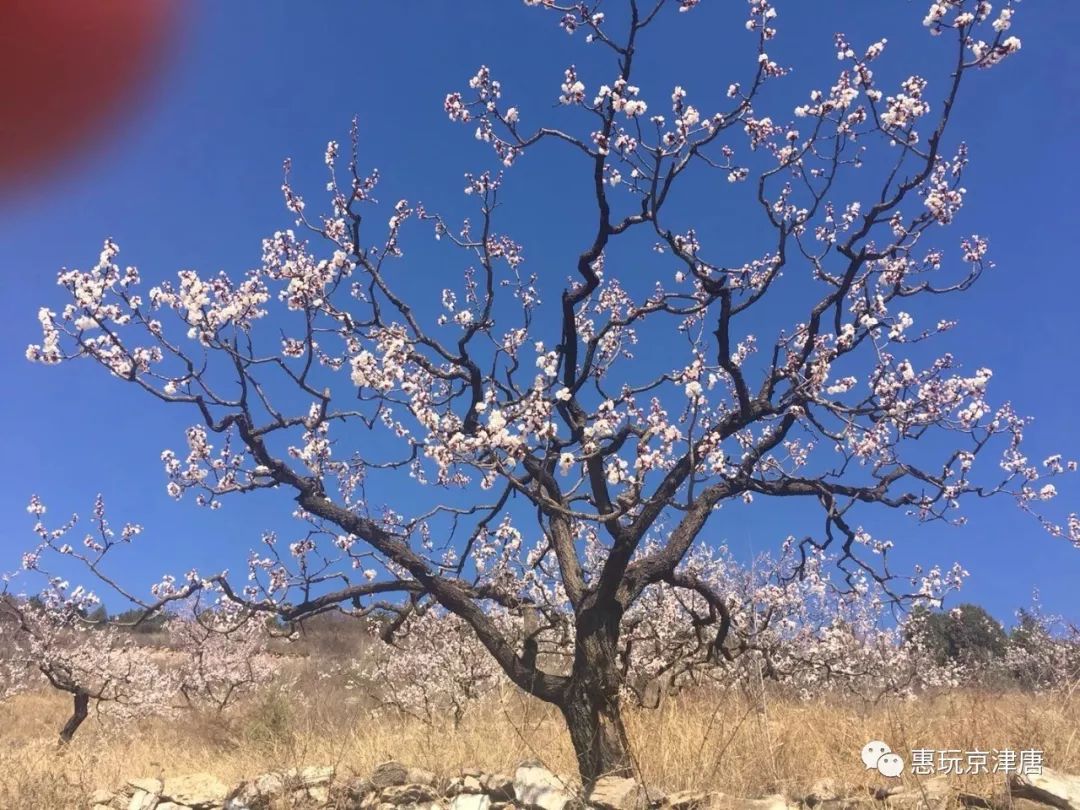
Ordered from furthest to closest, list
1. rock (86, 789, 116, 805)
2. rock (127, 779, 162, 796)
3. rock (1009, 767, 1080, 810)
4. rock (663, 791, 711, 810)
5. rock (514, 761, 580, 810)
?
rock (86, 789, 116, 805), rock (127, 779, 162, 796), rock (514, 761, 580, 810), rock (663, 791, 711, 810), rock (1009, 767, 1080, 810)

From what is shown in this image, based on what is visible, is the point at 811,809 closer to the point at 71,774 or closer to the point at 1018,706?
the point at 1018,706

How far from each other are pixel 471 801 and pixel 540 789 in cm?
77

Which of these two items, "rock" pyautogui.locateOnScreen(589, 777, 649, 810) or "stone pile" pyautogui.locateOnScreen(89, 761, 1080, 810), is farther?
"rock" pyautogui.locateOnScreen(589, 777, 649, 810)

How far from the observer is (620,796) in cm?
482

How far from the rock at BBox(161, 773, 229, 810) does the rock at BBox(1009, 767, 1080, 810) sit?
624cm

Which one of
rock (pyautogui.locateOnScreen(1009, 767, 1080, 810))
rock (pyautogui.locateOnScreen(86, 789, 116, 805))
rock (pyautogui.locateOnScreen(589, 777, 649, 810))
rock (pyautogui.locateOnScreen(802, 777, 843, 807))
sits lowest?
rock (pyautogui.locateOnScreen(86, 789, 116, 805))

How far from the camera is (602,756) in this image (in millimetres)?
5605

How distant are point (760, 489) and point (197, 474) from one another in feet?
17.4

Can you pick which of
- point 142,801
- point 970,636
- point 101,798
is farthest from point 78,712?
point 970,636

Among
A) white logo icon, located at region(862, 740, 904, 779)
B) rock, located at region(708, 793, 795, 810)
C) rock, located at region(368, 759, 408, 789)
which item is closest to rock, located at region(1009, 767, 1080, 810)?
white logo icon, located at region(862, 740, 904, 779)

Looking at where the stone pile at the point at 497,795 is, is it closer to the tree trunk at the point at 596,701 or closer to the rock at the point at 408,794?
the rock at the point at 408,794

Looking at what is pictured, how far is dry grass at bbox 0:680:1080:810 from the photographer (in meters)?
5.25

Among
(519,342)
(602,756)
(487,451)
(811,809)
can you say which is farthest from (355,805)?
(519,342)

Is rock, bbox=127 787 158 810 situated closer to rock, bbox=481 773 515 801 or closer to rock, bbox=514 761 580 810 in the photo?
rock, bbox=481 773 515 801
